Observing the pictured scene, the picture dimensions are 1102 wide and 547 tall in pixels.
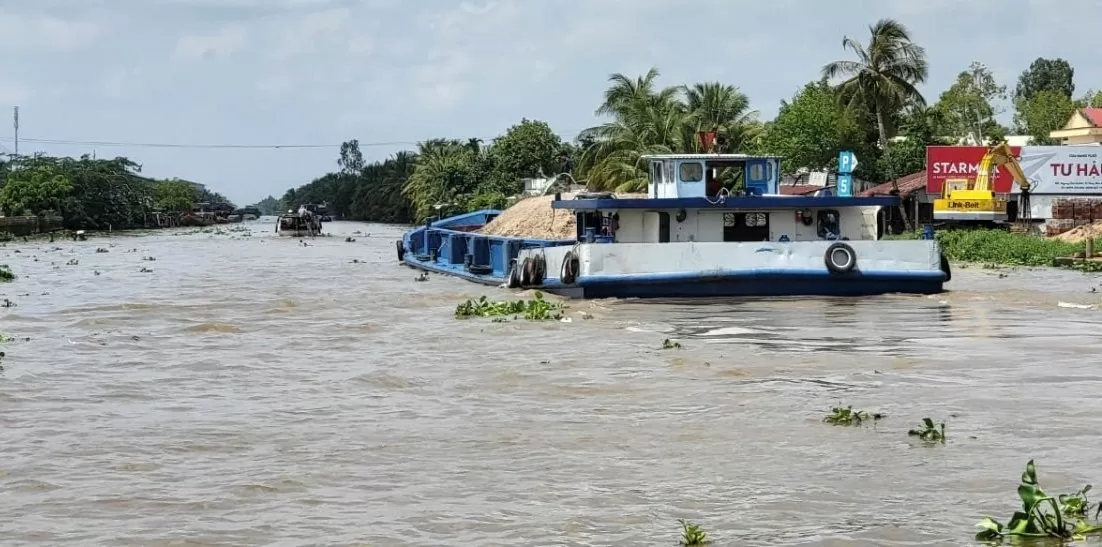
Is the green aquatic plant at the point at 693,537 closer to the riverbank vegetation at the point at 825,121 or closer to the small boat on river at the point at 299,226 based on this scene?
the riverbank vegetation at the point at 825,121

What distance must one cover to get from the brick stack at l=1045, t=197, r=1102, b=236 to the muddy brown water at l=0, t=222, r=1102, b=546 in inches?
697

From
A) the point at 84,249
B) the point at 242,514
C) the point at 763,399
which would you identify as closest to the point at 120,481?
the point at 242,514

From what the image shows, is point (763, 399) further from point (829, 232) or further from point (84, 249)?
point (84, 249)

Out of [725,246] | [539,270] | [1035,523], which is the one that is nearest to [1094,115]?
[539,270]

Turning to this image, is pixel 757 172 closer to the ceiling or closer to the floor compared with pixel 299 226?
closer to the ceiling

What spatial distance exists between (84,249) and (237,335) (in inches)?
1416

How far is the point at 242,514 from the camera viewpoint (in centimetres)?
710

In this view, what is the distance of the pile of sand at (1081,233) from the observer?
1286 inches

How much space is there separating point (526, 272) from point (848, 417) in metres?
14.6

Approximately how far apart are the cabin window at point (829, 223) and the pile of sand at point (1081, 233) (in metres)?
13.6

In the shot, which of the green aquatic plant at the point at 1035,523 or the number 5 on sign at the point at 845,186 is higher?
the number 5 on sign at the point at 845,186

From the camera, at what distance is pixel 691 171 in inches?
847

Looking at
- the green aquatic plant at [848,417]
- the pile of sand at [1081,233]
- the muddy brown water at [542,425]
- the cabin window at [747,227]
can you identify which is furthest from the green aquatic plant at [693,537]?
the pile of sand at [1081,233]

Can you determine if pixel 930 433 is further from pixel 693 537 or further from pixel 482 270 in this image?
pixel 482 270
